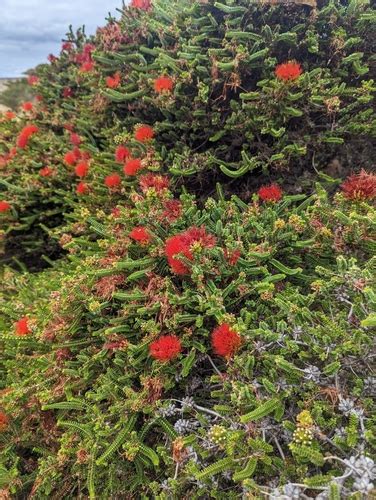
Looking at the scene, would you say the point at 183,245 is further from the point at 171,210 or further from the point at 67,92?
the point at 67,92

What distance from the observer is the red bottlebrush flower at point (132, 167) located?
374cm

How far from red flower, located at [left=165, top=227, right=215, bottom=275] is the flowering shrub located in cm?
1

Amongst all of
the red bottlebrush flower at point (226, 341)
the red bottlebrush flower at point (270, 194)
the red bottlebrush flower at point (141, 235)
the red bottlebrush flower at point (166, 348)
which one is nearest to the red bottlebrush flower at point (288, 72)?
the red bottlebrush flower at point (270, 194)

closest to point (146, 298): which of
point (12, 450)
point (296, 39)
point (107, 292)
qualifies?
point (107, 292)

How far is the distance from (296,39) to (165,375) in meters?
2.89

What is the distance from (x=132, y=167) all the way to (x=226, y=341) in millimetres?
A: 1962

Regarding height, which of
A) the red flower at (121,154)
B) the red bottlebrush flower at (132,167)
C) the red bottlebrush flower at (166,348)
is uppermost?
the red flower at (121,154)

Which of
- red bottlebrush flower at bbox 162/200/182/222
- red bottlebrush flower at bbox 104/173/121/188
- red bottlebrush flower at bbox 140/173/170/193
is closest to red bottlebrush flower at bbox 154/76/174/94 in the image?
red bottlebrush flower at bbox 140/173/170/193

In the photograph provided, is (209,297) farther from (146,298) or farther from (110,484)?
(110,484)

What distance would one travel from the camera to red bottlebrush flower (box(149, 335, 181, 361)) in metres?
2.53

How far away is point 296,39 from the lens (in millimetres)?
3484

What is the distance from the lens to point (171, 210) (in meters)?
3.20

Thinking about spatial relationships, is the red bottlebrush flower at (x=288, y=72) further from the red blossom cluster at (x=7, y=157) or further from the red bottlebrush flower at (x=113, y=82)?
the red blossom cluster at (x=7, y=157)

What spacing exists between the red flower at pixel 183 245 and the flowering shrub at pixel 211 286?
15mm
